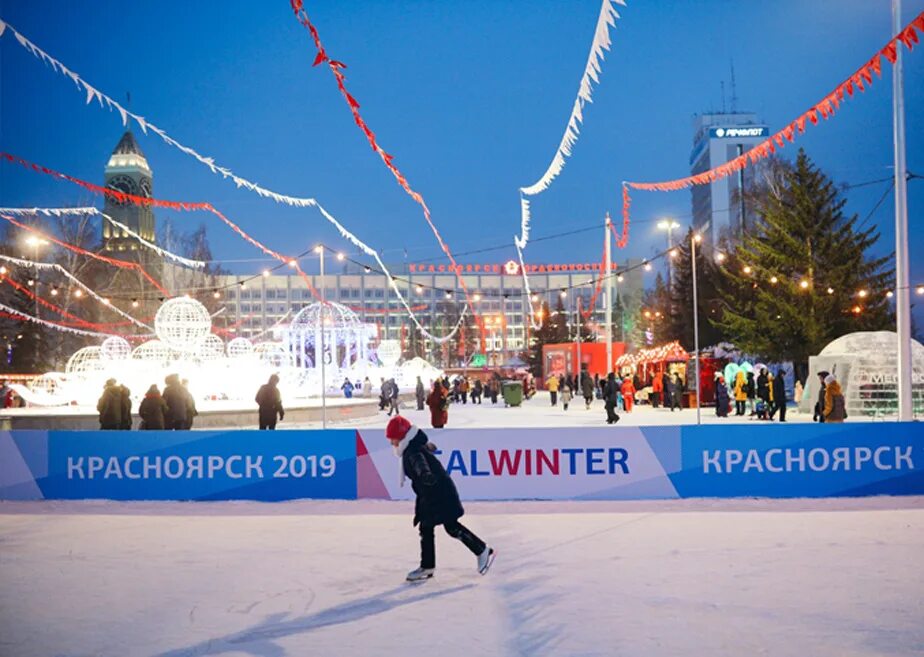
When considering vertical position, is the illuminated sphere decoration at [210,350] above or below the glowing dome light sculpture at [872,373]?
above

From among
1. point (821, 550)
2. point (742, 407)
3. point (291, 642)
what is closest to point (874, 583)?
point (821, 550)

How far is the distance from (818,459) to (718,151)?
416 ft

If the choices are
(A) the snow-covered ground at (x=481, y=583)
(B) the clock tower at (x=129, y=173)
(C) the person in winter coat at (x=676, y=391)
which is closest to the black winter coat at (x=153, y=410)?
(A) the snow-covered ground at (x=481, y=583)

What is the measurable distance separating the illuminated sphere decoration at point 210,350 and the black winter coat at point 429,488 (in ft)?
66.3

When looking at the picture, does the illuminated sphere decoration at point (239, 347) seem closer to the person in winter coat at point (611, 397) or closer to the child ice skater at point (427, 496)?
the person in winter coat at point (611, 397)

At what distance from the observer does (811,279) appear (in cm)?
3684

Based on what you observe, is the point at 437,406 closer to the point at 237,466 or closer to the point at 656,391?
the point at 237,466

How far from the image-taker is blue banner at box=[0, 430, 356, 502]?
1157cm

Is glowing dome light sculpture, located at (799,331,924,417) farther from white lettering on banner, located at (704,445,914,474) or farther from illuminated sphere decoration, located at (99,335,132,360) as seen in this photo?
illuminated sphere decoration, located at (99,335,132,360)

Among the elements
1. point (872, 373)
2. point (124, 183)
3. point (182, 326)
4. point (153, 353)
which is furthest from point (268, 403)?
point (124, 183)

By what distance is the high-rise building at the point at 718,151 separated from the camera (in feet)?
407

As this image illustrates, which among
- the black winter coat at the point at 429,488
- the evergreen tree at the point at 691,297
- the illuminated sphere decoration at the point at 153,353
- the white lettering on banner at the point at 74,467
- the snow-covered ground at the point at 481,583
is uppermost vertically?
the evergreen tree at the point at 691,297

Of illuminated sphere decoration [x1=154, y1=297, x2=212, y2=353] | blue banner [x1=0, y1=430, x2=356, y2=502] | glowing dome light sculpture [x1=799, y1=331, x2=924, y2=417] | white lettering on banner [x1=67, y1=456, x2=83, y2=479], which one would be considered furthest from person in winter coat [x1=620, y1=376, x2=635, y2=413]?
white lettering on banner [x1=67, y1=456, x2=83, y2=479]

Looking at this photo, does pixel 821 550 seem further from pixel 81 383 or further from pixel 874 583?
pixel 81 383
